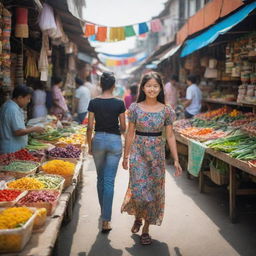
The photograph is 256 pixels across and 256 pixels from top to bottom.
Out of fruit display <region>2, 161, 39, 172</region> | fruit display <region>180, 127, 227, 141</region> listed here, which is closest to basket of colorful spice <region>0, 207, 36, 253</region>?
fruit display <region>2, 161, 39, 172</region>

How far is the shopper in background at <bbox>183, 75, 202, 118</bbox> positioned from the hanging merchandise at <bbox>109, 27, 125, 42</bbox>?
363cm

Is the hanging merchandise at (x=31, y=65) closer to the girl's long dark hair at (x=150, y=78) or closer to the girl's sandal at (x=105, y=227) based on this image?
the girl's long dark hair at (x=150, y=78)

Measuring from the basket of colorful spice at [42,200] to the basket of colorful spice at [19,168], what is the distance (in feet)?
2.21

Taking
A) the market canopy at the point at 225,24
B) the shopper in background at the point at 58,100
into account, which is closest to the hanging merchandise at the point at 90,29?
the shopper in background at the point at 58,100

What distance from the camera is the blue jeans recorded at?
14.1ft

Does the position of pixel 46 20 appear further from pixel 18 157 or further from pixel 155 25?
pixel 155 25

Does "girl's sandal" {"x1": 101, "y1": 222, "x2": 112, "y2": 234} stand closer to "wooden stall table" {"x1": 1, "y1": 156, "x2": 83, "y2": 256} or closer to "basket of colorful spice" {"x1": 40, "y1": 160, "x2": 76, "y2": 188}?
"basket of colorful spice" {"x1": 40, "y1": 160, "x2": 76, "y2": 188}

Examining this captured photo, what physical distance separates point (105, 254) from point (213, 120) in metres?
5.36

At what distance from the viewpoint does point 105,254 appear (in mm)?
3742

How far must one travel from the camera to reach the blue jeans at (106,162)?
4301mm

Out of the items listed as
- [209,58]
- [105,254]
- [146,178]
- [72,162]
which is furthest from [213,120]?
[105,254]

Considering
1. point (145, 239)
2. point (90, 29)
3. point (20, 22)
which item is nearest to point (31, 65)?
point (20, 22)

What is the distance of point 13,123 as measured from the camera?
199 inches

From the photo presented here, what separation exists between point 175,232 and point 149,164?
108 cm
